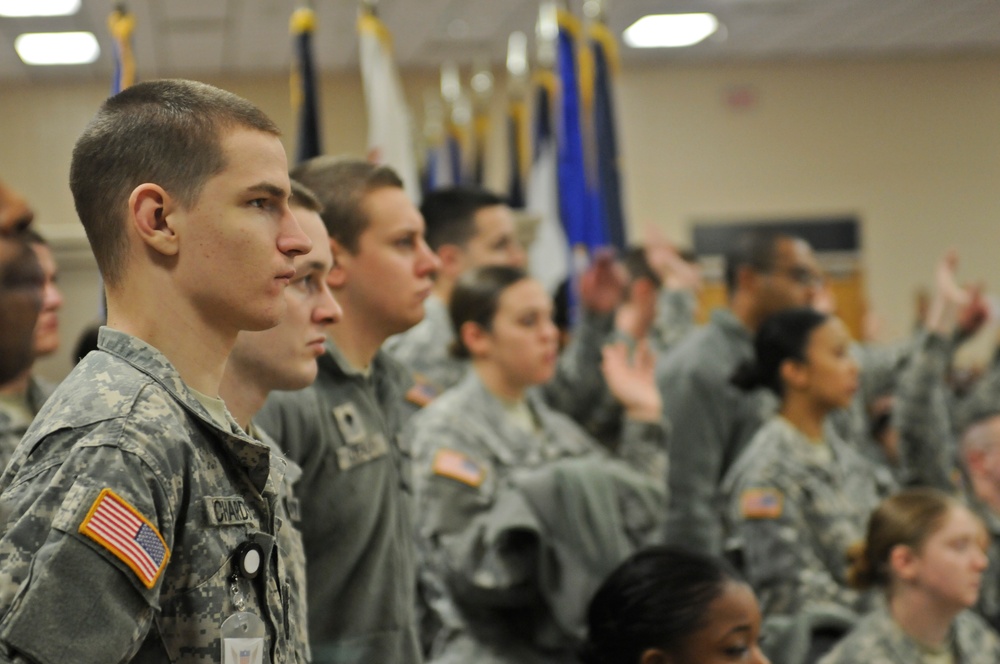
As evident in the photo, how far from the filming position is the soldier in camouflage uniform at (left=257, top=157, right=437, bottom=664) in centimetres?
170

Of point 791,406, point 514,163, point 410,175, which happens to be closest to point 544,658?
point 791,406

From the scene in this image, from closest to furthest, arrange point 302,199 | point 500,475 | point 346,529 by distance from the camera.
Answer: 1. point 302,199
2. point 346,529
3. point 500,475

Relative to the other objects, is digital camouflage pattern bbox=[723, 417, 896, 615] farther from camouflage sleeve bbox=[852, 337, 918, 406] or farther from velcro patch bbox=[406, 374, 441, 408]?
camouflage sleeve bbox=[852, 337, 918, 406]

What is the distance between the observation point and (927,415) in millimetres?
3648

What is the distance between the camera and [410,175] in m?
4.40

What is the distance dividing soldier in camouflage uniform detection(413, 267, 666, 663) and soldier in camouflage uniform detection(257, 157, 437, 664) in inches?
17.3

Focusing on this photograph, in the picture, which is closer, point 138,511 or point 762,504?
point 138,511

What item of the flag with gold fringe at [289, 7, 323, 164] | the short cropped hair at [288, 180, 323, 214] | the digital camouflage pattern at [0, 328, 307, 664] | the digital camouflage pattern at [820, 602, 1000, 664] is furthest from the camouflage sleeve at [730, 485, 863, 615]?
the flag with gold fringe at [289, 7, 323, 164]

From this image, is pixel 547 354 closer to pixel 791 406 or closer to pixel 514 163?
pixel 791 406

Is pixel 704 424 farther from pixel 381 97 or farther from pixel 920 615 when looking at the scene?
pixel 381 97

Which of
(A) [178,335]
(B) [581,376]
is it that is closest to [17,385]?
(A) [178,335]

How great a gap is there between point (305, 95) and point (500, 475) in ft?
6.41

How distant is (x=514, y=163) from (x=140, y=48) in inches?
128

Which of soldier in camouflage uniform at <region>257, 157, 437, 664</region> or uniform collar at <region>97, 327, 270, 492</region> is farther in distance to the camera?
soldier in camouflage uniform at <region>257, 157, 437, 664</region>
